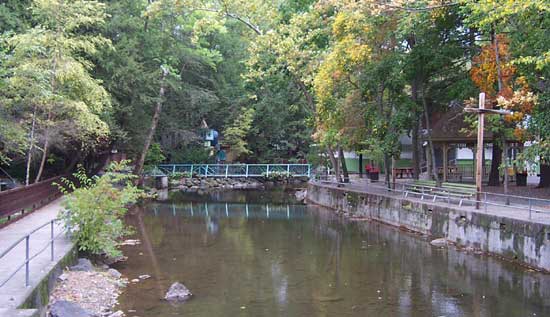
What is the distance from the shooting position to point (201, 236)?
872 inches

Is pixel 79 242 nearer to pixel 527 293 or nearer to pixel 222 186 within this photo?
pixel 527 293

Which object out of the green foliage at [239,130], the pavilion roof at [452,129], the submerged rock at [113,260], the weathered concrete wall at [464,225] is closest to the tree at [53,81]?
the submerged rock at [113,260]

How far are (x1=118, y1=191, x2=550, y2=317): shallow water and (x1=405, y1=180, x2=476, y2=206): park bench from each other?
2055 millimetres

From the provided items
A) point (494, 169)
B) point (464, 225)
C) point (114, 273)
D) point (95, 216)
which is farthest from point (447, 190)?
point (95, 216)

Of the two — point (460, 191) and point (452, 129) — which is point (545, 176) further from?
point (460, 191)

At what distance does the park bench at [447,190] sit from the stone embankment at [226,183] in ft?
84.2

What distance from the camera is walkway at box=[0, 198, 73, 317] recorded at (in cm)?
876

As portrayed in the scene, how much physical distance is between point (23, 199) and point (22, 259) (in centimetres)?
861

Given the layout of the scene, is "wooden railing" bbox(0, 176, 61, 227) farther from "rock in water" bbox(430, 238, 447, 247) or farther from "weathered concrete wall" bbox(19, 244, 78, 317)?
"rock in water" bbox(430, 238, 447, 247)

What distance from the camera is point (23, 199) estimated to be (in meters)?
19.9

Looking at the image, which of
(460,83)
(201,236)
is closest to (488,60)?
(460,83)

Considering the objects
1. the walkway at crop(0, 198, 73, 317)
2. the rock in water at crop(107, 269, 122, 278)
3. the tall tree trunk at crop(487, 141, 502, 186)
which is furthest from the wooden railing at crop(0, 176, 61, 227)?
the tall tree trunk at crop(487, 141, 502, 186)

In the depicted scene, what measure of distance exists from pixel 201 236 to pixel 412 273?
9.50m

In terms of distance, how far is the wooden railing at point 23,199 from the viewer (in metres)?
17.6
